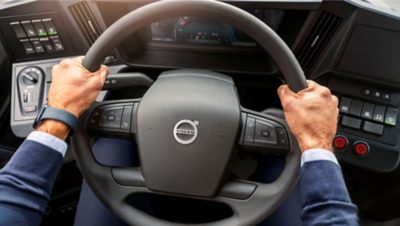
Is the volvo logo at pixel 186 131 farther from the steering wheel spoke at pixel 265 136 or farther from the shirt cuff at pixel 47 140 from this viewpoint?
the shirt cuff at pixel 47 140

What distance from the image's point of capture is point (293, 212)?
2.74ft

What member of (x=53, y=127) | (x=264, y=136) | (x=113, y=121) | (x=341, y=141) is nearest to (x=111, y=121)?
(x=113, y=121)

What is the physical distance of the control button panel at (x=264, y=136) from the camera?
0.72 meters

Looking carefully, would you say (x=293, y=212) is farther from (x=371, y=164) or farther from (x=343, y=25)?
(x=343, y=25)

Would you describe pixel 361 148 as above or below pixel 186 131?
below

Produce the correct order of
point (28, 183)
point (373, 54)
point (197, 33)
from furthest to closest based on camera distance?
point (197, 33)
point (373, 54)
point (28, 183)

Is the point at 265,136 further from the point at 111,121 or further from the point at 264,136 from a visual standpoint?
the point at 111,121

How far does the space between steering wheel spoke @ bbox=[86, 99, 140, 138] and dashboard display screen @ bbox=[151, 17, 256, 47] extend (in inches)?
11.2

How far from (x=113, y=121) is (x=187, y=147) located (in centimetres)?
16

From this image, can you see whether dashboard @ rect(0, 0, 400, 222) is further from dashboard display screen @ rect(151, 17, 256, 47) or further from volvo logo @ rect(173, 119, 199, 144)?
volvo logo @ rect(173, 119, 199, 144)

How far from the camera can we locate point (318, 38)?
871 mm

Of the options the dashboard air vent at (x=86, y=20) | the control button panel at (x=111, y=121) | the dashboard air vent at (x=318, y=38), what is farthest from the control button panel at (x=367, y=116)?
the dashboard air vent at (x=86, y=20)

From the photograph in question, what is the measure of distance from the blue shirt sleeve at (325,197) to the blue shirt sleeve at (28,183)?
41 cm

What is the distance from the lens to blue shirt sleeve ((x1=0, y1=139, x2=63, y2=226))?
0.59 m
